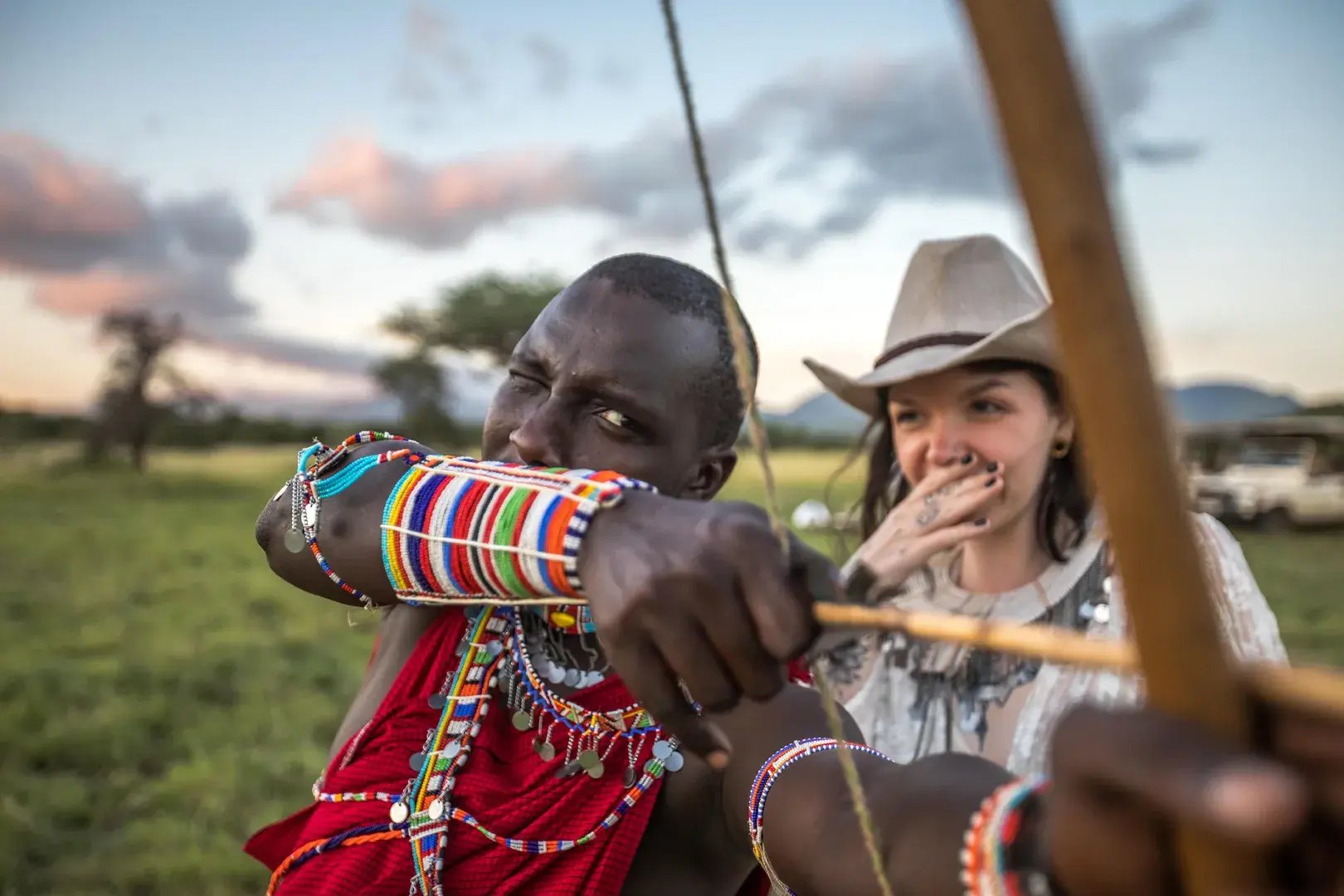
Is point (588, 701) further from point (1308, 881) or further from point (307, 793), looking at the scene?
point (307, 793)

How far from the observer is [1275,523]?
14852 mm

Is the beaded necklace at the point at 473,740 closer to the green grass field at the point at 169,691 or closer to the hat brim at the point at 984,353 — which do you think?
the green grass field at the point at 169,691

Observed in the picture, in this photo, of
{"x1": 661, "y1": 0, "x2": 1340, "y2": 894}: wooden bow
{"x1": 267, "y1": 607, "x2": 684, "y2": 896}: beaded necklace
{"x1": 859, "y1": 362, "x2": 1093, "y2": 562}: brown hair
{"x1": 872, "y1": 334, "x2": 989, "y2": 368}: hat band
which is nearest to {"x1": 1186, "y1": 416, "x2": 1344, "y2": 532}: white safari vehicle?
{"x1": 859, "y1": 362, "x2": 1093, "y2": 562}: brown hair

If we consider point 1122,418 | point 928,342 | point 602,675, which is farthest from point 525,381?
point 928,342

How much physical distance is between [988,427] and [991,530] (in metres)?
0.34

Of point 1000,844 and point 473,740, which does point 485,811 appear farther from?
point 1000,844

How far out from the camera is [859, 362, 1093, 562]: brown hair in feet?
10.3

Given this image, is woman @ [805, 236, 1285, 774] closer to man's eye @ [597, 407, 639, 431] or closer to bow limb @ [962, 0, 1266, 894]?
man's eye @ [597, 407, 639, 431]

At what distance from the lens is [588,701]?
1881 mm

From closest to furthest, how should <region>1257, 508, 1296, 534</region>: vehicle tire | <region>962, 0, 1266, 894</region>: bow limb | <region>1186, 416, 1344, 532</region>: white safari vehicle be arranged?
<region>962, 0, 1266, 894</region>: bow limb, <region>1186, 416, 1344, 532</region>: white safari vehicle, <region>1257, 508, 1296, 534</region>: vehicle tire

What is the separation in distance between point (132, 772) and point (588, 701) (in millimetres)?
4234

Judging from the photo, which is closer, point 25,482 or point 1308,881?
point 1308,881

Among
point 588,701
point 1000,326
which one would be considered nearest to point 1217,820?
point 588,701

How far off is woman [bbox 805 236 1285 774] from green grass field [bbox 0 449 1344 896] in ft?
2.30
